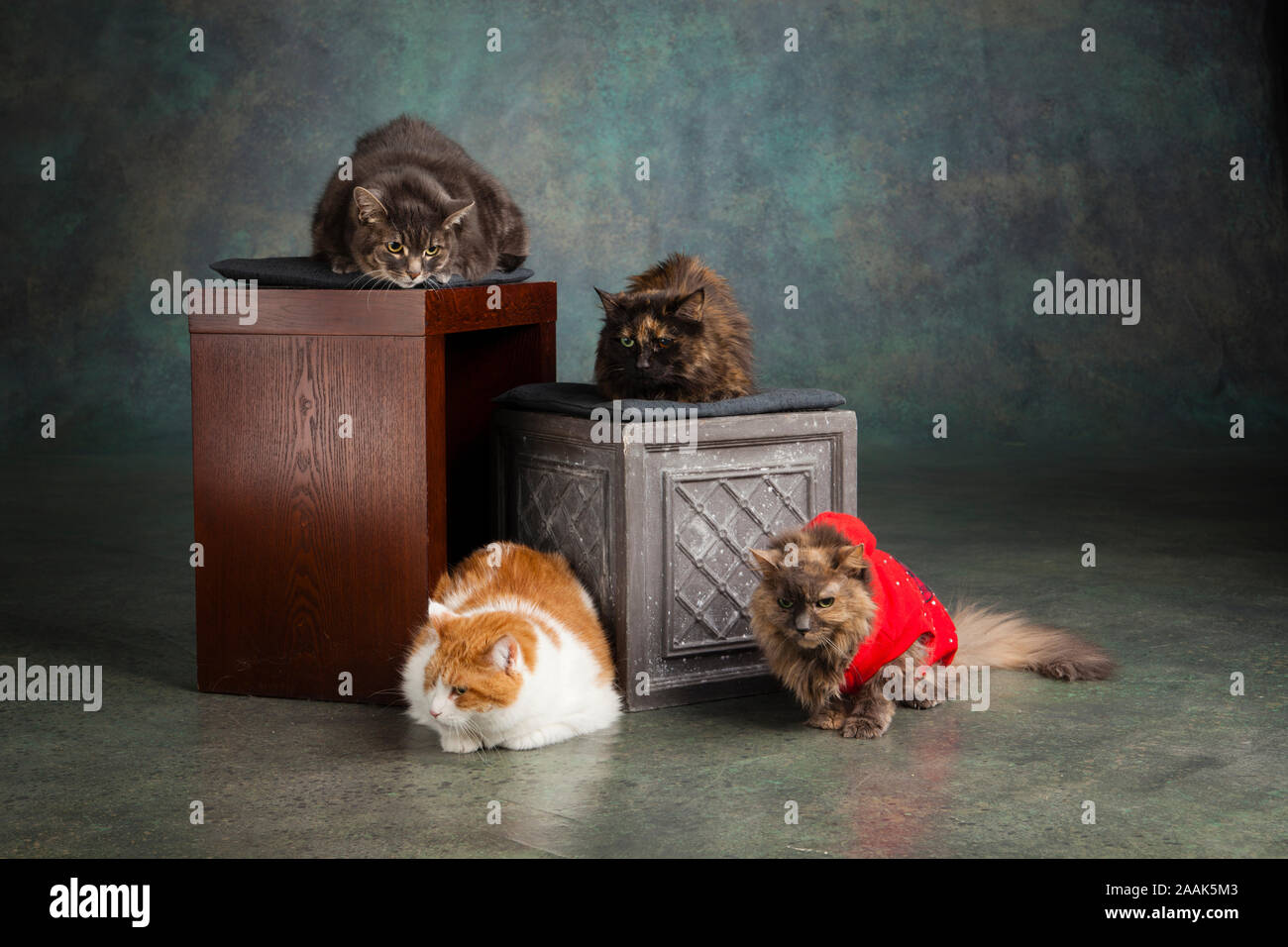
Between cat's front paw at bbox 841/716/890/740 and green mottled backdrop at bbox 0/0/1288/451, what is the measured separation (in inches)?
182

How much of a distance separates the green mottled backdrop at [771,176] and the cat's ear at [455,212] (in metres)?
3.99

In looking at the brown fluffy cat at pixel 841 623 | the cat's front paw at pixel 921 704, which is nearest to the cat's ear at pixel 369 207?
the brown fluffy cat at pixel 841 623

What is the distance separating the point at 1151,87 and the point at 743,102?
7.36ft

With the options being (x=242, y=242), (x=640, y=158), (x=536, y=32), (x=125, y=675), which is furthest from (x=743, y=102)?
(x=125, y=675)

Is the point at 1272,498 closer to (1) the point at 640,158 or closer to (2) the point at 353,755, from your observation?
(1) the point at 640,158

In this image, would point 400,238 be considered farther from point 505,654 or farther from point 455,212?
point 505,654

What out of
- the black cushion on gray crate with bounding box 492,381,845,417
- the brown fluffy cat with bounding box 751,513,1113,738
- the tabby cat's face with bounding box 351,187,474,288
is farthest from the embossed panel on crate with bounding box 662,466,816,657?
the tabby cat's face with bounding box 351,187,474,288

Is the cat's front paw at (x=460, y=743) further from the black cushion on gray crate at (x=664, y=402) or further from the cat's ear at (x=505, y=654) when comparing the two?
the black cushion on gray crate at (x=664, y=402)

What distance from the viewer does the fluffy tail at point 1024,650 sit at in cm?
358

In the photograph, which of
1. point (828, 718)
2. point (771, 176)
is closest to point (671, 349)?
point (828, 718)

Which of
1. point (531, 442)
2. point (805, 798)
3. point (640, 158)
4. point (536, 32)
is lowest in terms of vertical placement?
point (805, 798)

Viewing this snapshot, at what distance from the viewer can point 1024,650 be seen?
3.67 metres

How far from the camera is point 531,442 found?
366cm

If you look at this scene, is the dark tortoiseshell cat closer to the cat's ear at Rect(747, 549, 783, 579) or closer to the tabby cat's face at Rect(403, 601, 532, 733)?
the tabby cat's face at Rect(403, 601, 532, 733)
